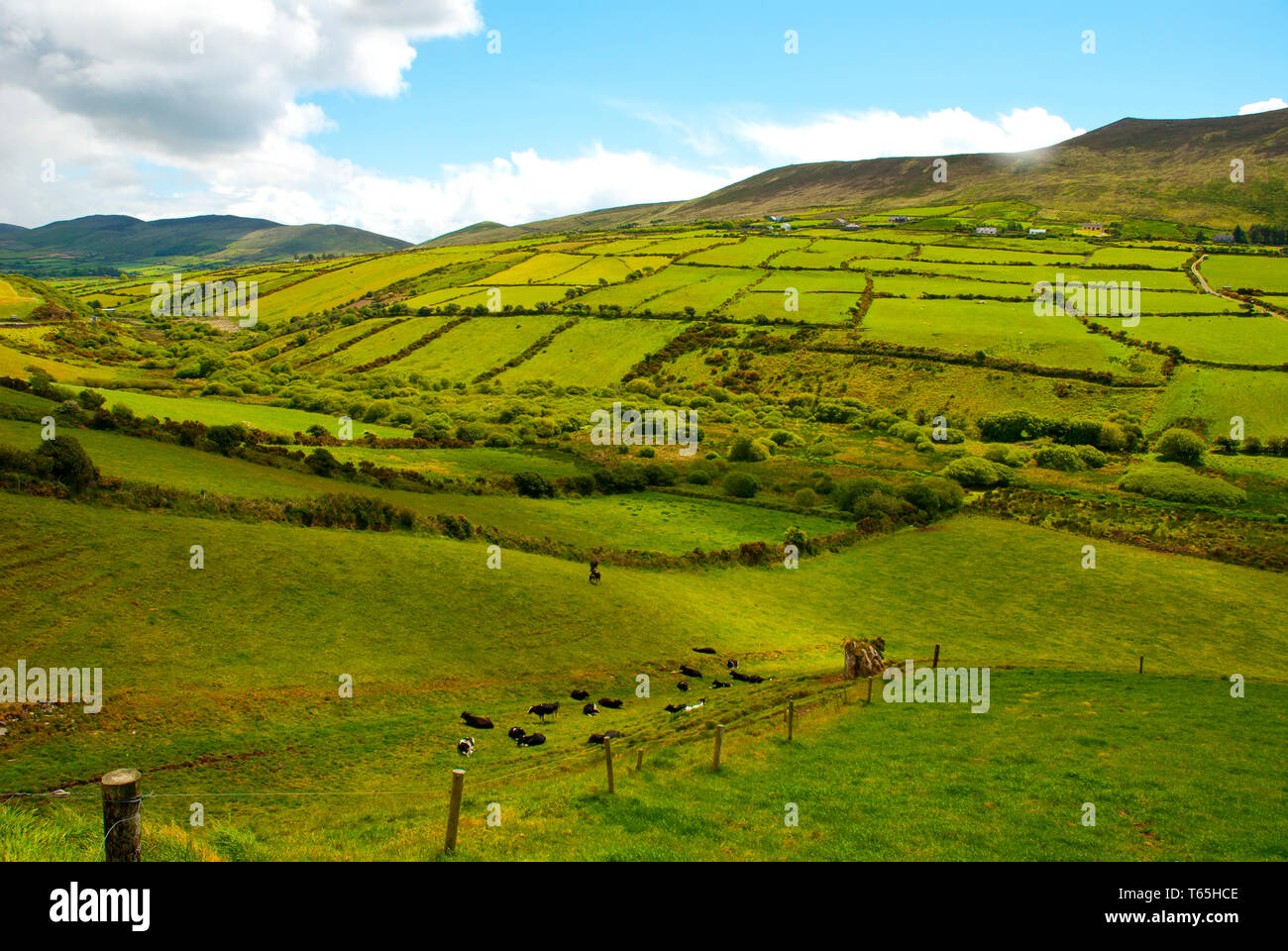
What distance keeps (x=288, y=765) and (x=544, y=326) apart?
130 meters

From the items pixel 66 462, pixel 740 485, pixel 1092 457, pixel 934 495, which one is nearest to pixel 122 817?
pixel 66 462

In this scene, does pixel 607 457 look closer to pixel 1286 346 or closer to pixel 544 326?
pixel 544 326

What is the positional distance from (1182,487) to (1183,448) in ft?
40.5

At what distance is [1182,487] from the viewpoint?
71000mm

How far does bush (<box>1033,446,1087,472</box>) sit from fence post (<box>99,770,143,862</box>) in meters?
90.8

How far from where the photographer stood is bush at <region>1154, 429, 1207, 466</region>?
80.1 metres

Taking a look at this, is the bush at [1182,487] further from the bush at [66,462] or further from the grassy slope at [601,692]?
the bush at [66,462]

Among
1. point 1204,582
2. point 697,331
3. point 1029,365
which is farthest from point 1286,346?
point 697,331

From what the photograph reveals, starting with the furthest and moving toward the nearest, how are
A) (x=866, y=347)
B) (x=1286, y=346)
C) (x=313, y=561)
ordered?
(x=866, y=347)
(x=1286, y=346)
(x=313, y=561)

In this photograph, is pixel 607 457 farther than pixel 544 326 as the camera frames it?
No

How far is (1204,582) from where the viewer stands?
170 ft

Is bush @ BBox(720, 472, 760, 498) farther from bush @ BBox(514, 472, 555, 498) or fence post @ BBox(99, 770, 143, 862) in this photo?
fence post @ BBox(99, 770, 143, 862)

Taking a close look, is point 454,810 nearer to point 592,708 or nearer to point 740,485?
point 592,708

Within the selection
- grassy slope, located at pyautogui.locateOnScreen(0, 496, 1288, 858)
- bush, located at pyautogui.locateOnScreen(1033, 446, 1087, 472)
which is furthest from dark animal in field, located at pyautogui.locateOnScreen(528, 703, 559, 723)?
bush, located at pyautogui.locateOnScreen(1033, 446, 1087, 472)
